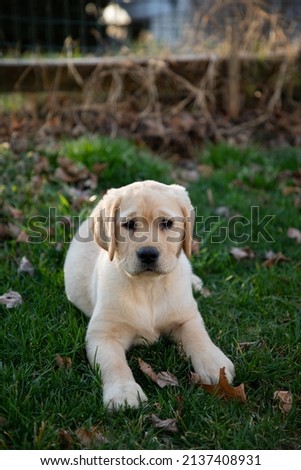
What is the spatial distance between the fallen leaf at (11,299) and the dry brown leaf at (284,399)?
1541 mm

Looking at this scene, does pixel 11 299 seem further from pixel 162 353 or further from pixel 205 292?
pixel 205 292

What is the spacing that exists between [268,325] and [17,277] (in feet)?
5.13

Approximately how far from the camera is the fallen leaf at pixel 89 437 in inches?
94.4

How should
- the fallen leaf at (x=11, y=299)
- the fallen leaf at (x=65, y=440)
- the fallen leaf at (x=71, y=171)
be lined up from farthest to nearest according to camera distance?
the fallen leaf at (x=71, y=171) < the fallen leaf at (x=11, y=299) < the fallen leaf at (x=65, y=440)

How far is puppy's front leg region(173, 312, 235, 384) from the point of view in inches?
113

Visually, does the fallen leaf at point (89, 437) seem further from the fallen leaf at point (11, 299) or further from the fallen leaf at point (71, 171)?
the fallen leaf at point (71, 171)

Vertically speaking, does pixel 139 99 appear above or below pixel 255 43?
below

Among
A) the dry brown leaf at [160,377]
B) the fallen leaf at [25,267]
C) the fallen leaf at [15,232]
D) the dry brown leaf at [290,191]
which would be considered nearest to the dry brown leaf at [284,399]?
the dry brown leaf at [160,377]

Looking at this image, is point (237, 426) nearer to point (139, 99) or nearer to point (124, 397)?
point (124, 397)

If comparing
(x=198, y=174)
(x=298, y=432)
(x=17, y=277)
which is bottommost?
(x=198, y=174)

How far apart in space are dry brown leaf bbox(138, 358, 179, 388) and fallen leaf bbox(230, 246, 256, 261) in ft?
5.28

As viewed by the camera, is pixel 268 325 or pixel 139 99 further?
pixel 139 99

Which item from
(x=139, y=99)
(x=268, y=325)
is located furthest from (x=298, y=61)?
(x=268, y=325)

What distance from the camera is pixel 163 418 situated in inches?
102
